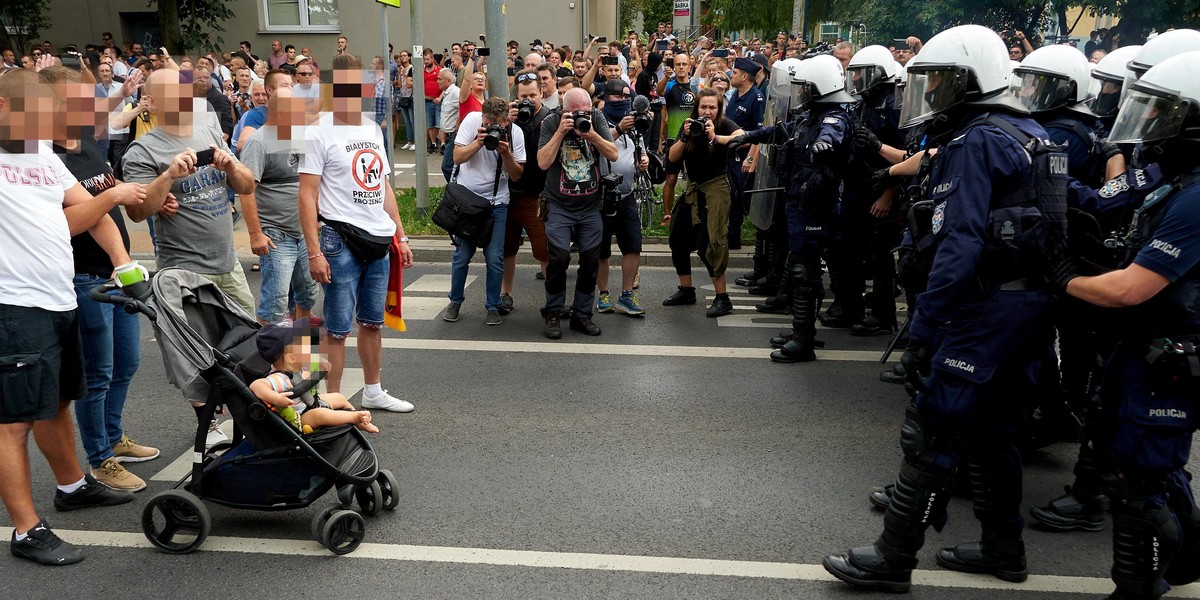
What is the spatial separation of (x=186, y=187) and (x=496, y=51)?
5746 mm

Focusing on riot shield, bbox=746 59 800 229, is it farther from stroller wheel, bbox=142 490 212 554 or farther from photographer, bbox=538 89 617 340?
stroller wheel, bbox=142 490 212 554

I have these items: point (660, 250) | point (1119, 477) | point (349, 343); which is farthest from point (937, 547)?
point (660, 250)

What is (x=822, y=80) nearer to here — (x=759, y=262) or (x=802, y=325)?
(x=802, y=325)

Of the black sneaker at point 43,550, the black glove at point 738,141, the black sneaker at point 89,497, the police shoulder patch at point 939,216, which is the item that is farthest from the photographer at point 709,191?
the black sneaker at point 43,550

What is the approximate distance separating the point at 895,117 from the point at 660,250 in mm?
3323

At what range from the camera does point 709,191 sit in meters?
7.60

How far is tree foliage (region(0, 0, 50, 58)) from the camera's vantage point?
829 inches

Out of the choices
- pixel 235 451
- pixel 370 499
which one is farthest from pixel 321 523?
pixel 235 451

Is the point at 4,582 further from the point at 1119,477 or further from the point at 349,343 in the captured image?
the point at 1119,477

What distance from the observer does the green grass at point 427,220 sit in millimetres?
10477

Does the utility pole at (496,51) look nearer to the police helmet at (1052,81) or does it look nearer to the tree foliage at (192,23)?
the police helmet at (1052,81)

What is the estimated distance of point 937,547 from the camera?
4047mm

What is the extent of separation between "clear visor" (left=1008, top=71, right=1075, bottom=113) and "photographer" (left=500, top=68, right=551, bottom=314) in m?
3.49

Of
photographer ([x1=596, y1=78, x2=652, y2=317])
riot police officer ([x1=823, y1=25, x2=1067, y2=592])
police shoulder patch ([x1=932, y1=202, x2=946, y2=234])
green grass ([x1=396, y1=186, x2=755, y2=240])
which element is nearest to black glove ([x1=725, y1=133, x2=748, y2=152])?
photographer ([x1=596, y1=78, x2=652, y2=317])
